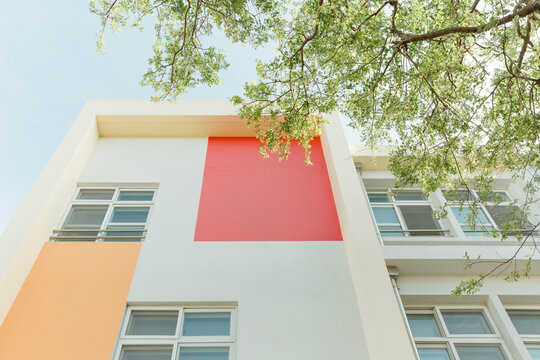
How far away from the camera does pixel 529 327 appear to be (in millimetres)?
6262

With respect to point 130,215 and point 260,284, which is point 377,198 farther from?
point 130,215

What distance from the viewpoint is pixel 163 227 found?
675cm

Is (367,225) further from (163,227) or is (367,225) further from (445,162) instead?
(163,227)

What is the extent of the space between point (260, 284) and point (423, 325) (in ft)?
9.13

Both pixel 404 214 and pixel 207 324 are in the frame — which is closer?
pixel 207 324

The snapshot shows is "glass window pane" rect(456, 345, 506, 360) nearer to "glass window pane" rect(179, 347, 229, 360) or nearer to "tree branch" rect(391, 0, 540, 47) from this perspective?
"glass window pane" rect(179, 347, 229, 360)

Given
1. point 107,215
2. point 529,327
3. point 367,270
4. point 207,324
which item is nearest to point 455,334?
point 529,327

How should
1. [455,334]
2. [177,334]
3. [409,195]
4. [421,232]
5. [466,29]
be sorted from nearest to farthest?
[466,29] < [177,334] < [455,334] < [421,232] < [409,195]

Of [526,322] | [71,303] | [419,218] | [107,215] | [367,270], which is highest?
[419,218]

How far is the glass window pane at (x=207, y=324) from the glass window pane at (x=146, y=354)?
13.6 inches

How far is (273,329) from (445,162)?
12.0 ft

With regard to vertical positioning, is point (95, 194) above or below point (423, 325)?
above

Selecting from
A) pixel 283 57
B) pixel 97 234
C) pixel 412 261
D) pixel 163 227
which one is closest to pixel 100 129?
pixel 97 234

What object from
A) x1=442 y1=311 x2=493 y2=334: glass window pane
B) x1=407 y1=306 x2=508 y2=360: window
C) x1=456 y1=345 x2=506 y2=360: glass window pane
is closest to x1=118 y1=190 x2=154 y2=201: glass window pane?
x1=407 y1=306 x2=508 y2=360: window
